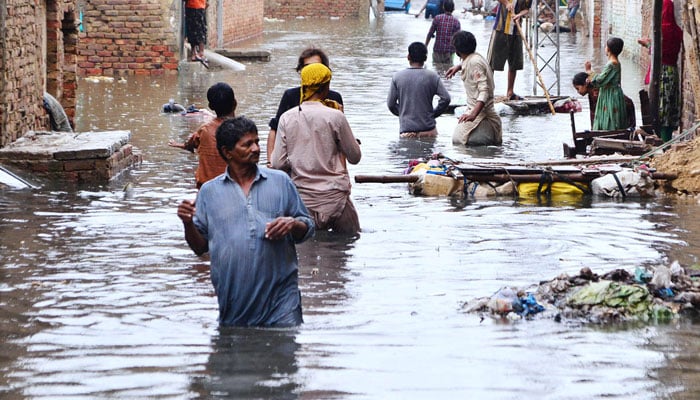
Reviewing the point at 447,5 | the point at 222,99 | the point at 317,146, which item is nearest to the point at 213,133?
the point at 222,99

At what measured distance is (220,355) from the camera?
5.86 metres

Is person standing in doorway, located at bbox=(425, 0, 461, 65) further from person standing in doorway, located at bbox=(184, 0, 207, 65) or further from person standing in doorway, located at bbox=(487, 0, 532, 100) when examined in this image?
person standing in doorway, located at bbox=(487, 0, 532, 100)

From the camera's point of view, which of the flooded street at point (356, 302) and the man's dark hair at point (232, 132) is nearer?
the flooded street at point (356, 302)

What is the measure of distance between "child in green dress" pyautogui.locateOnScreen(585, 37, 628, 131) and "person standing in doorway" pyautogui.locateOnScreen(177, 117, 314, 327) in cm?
771

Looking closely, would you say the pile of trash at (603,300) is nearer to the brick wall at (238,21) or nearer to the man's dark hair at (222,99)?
the man's dark hair at (222,99)

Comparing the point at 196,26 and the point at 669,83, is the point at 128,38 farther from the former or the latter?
the point at 669,83

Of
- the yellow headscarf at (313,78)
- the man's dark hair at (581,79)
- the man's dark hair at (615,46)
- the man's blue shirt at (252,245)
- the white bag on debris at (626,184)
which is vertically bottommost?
the white bag on debris at (626,184)

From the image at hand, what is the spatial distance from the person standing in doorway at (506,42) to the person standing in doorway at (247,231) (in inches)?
497

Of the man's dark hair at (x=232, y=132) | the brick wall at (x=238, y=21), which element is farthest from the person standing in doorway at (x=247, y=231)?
the brick wall at (x=238, y=21)

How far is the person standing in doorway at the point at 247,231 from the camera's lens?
5.75m

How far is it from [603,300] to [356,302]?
1.41 m

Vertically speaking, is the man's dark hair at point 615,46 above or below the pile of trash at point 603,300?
above

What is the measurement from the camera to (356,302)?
7.22 metres

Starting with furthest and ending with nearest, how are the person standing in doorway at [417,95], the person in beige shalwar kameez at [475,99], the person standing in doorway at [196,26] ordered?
the person standing in doorway at [196,26]
the person standing in doorway at [417,95]
the person in beige shalwar kameez at [475,99]
